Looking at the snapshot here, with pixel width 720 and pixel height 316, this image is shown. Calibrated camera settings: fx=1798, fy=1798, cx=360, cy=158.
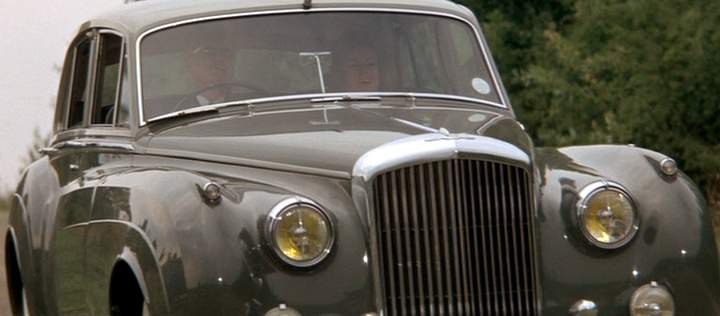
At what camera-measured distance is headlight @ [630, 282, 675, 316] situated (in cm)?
645

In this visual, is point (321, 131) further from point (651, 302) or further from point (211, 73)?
point (651, 302)

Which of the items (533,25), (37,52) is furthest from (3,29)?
(533,25)

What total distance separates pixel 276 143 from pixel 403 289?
0.89 metres

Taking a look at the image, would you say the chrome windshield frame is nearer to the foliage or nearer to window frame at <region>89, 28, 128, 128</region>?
window frame at <region>89, 28, 128, 128</region>

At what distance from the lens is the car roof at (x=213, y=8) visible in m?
7.96

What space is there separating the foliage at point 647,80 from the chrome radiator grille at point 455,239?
10.4 metres

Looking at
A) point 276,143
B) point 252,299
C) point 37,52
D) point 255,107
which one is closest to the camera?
point 252,299

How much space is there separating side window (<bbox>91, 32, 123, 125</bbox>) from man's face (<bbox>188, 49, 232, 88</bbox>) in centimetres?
48

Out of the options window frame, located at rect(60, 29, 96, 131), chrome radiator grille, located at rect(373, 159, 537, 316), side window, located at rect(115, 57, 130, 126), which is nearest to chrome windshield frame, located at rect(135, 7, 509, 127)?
side window, located at rect(115, 57, 130, 126)

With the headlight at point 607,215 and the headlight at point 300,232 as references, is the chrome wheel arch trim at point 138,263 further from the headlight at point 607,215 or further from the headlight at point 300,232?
the headlight at point 607,215

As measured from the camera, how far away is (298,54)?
7.73 m

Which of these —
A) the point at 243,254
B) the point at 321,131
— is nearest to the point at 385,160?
the point at 243,254

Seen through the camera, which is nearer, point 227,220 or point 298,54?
point 227,220

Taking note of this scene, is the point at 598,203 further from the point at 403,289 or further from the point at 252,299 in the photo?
the point at 252,299
